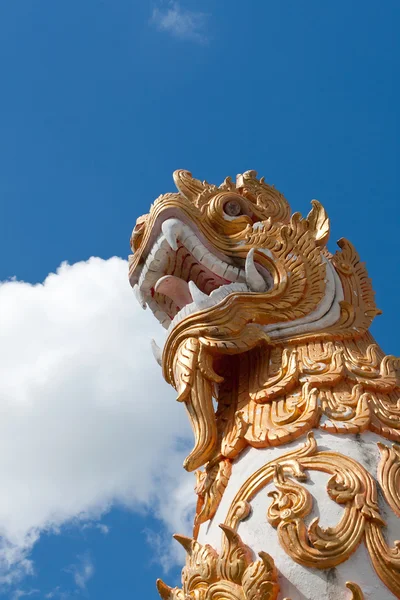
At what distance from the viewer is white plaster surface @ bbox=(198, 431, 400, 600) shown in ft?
12.7

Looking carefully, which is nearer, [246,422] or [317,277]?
[246,422]

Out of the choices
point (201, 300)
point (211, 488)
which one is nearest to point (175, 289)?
point (201, 300)

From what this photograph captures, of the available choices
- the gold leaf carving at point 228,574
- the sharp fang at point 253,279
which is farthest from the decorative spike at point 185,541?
the sharp fang at point 253,279

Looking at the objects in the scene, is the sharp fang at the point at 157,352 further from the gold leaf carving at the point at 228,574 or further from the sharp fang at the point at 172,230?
the gold leaf carving at the point at 228,574

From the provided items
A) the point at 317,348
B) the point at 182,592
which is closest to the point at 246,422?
the point at 317,348

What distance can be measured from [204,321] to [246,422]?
79 cm

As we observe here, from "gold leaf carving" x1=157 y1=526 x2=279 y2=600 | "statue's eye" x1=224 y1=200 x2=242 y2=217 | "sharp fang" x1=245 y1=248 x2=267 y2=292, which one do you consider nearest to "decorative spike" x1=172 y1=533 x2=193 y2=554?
"gold leaf carving" x1=157 y1=526 x2=279 y2=600

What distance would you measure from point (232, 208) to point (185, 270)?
2.28 feet

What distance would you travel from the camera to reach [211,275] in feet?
19.4

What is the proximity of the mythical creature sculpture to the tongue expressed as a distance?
16 mm

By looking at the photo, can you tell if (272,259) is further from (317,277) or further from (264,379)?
(264,379)

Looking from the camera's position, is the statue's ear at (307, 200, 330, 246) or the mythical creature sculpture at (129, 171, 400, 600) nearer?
the mythical creature sculpture at (129, 171, 400, 600)

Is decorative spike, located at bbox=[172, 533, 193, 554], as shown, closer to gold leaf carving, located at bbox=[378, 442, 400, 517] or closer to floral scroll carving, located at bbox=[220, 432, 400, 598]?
floral scroll carving, located at bbox=[220, 432, 400, 598]

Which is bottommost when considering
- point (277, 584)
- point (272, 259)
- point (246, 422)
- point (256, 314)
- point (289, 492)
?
point (277, 584)
